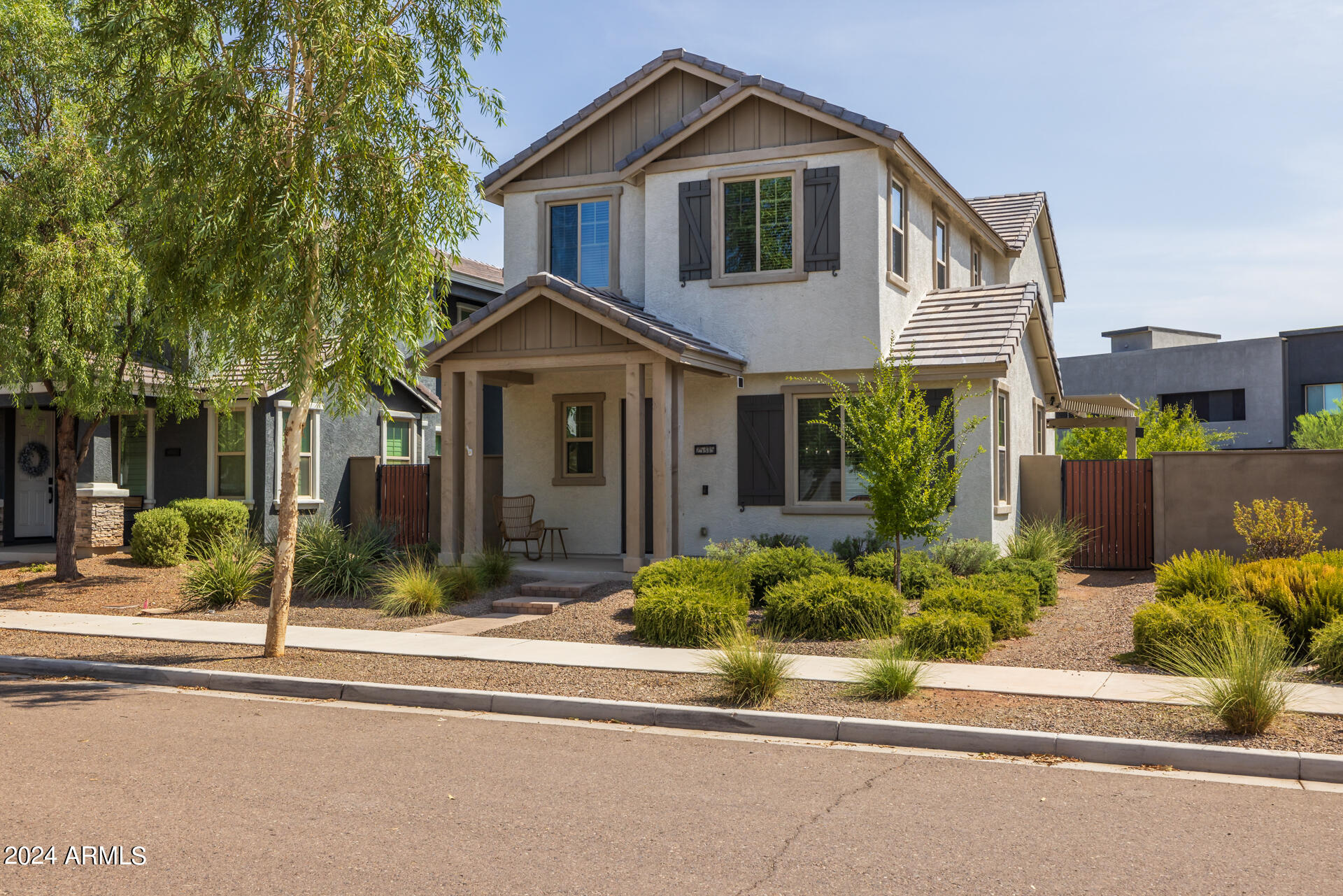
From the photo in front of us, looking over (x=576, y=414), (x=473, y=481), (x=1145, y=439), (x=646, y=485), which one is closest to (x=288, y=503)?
(x=473, y=481)

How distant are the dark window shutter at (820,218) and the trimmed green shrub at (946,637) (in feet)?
22.4

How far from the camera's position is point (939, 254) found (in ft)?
61.4

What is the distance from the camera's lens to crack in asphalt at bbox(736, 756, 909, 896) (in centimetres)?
478

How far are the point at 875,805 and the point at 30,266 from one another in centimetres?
1356

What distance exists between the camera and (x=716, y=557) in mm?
14648

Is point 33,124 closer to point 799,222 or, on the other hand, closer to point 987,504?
point 799,222

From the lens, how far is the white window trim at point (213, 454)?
20734mm

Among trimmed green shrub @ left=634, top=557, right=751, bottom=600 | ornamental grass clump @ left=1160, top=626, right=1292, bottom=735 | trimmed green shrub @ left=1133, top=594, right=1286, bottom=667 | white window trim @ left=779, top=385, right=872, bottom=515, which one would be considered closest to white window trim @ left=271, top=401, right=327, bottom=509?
white window trim @ left=779, top=385, right=872, bottom=515

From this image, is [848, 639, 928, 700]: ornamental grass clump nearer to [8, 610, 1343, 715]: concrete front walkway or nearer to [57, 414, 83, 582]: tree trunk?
[8, 610, 1343, 715]: concrete front walkway

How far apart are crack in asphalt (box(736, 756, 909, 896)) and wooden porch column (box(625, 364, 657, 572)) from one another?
777cm

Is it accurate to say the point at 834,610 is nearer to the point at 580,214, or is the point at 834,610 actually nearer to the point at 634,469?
the point at 634,469

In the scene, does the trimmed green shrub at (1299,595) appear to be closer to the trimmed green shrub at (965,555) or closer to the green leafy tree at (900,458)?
the green leafy tree at (900,458)

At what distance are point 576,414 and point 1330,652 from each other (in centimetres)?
1151

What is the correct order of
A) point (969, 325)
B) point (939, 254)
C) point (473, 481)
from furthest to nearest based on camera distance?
point (939, 254)
point (969, 325)
point (473, 481)
